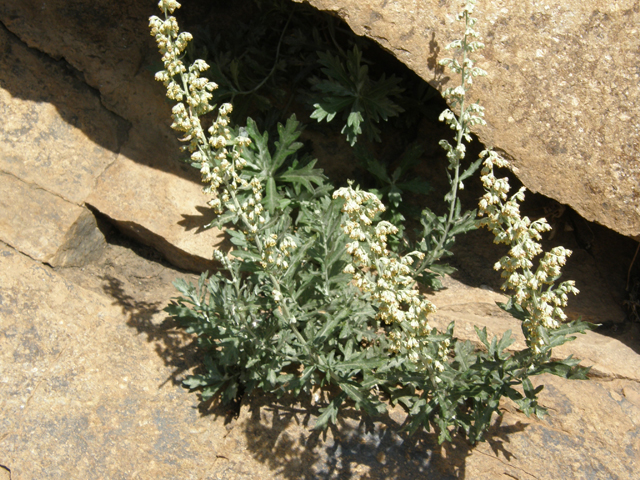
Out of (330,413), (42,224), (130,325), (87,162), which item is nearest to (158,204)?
(87,162)

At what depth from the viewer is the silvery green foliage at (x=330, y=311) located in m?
2.92

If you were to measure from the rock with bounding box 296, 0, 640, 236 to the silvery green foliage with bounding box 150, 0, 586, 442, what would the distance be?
0.35 metres

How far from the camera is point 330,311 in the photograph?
364 cm

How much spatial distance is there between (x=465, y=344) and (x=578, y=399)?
85cm

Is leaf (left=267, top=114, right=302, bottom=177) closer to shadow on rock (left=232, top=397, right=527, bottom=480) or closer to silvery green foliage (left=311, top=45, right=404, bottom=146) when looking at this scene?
silvery green foliage (left=311, top=45, right=404, bottom=146)

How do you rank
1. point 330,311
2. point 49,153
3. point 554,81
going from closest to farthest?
point 330,311 → point 554,81 → point 49,153

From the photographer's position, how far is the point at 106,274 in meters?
4.47

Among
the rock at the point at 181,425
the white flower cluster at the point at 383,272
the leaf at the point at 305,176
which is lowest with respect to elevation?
the rock at the point at 181,425

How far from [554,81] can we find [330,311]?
2.27m

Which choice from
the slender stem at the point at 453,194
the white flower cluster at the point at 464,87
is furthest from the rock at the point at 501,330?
the white flower cluster at the point at 464,87

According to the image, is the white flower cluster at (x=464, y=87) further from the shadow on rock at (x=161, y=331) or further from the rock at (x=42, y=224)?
the rock at (x=42, y=224)

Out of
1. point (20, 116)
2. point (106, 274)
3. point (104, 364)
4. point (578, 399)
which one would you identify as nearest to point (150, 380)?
point (104, 364)

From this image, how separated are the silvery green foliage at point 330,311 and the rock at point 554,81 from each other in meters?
A: 0.35

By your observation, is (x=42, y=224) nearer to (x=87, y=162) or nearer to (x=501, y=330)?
(x=87, y=162)
